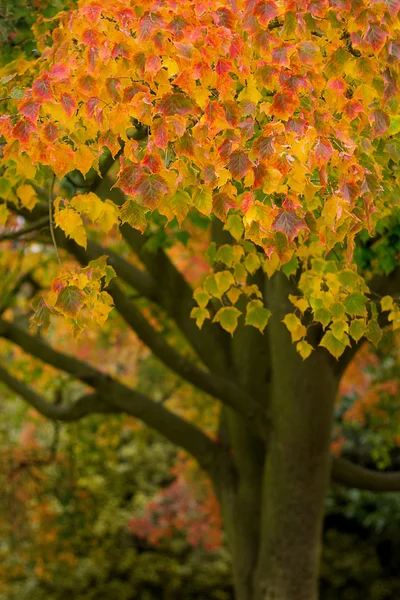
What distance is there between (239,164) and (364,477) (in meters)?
5.43

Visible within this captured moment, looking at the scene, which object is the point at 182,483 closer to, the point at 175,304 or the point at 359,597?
the point at 359,597

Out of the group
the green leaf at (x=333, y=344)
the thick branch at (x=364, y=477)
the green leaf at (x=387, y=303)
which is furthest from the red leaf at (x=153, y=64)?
the thick branch at (x=364, y=477)

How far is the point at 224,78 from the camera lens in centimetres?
347

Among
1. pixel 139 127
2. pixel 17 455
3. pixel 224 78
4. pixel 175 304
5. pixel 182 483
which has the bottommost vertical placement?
pixel 182 483

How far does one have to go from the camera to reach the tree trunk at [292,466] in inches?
267

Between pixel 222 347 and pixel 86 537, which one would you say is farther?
pixel 86 537

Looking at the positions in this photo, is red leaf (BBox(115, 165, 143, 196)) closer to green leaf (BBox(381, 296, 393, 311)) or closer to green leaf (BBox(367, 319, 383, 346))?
green leaf (BBox(367, 319, 383, 346))

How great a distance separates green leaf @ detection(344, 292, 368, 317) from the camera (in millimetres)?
4086

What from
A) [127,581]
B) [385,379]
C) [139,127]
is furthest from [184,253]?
[127,581]

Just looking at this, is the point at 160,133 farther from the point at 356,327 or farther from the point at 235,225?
the point at 356,327

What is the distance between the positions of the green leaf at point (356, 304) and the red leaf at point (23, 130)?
1.83m

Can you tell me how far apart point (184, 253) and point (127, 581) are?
723 centimetres

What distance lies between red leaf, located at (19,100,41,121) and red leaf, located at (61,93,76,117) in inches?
4.9

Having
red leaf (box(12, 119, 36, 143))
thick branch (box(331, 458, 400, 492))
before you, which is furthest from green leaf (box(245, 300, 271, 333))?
thick branch (box(331, 458, 400, 492))
